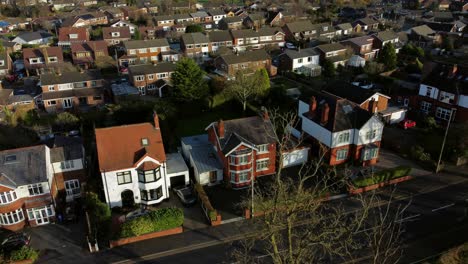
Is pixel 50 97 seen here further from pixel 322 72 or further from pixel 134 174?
pixel 322 72

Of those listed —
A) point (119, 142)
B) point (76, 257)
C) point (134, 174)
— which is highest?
point (119, 142)

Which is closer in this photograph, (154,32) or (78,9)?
(154,32)

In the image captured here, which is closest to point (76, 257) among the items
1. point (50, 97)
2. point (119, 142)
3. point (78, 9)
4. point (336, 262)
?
point (119, 142)

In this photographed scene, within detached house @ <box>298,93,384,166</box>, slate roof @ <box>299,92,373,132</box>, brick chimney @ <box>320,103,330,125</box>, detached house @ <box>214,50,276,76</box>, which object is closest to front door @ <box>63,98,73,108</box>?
detached house @ <box>214,50,276,76</box>

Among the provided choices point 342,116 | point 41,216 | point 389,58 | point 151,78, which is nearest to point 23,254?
point 41,216

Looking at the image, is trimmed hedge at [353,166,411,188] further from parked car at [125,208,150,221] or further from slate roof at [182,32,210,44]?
slate roof at [182,32,210,44]

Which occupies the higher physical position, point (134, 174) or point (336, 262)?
point (134, 174)

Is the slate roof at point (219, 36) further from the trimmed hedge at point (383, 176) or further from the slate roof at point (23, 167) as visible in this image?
the slate roof at point (23, 167)
